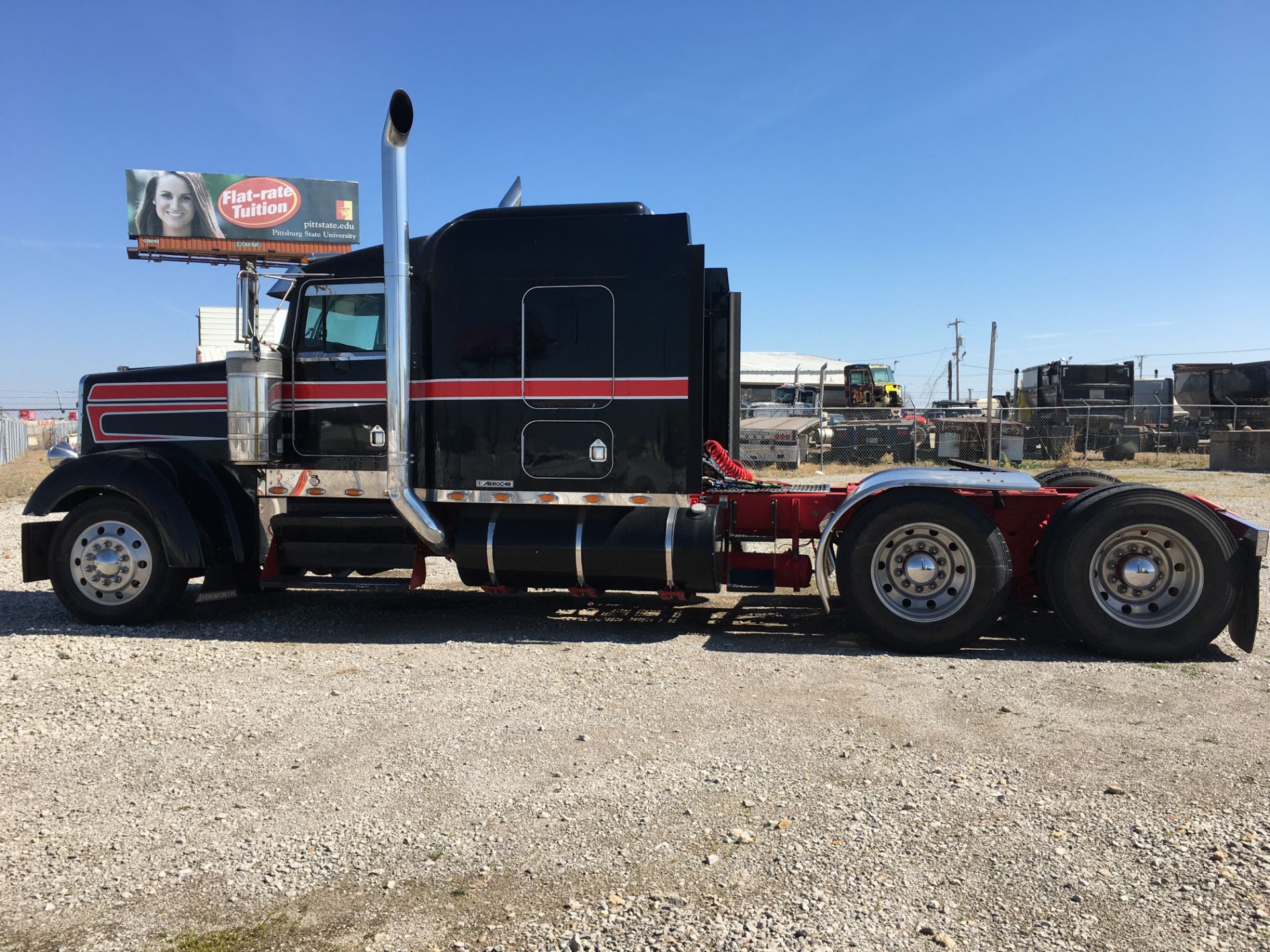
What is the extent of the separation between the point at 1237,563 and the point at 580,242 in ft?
16.5

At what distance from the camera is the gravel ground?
2.89 meters

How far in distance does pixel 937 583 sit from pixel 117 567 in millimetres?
6278

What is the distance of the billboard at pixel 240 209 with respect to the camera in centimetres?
4638

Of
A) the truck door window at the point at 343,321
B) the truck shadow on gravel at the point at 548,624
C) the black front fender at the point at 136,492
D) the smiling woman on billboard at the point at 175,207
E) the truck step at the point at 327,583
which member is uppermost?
the smiling woman on billboard at the point at 175,207

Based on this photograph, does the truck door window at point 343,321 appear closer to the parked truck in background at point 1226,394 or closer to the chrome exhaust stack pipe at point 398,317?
the chrome exhaust stack pipe at point 398,317

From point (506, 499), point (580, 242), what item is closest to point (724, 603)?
point (506, 499)

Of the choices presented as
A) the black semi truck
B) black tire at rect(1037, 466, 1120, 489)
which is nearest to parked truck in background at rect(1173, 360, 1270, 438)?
black tire at rect(1037, 466, 1120, 489)

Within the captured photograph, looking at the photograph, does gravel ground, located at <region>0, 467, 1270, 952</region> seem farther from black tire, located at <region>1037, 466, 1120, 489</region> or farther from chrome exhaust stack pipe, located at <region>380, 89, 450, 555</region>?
black tire, located at <region>1037, 466, 1120, 489</region>

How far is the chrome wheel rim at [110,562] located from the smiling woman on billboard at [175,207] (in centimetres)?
4617

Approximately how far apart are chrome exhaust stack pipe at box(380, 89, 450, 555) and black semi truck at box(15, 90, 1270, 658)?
0.02 m

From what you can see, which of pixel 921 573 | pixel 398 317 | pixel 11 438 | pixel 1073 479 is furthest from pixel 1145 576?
pixel 11 438

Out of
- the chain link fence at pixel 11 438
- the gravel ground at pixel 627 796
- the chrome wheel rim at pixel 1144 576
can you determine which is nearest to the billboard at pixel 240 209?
the chain link fence at pixel 11 438

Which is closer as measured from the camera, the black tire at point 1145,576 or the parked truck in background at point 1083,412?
the black tire at point 1145,576

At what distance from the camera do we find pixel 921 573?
241 inches
